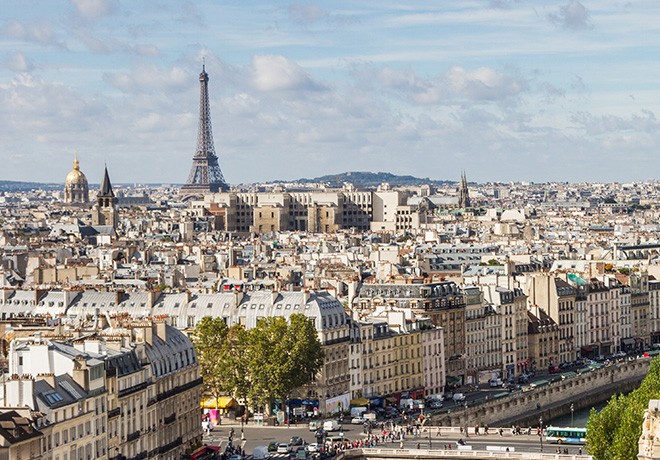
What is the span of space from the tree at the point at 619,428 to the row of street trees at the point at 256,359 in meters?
17.4

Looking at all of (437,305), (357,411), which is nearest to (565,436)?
(357,411)

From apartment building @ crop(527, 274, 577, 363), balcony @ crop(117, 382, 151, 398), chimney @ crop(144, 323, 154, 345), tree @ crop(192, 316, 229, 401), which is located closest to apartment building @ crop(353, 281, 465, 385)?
apartment building @ crop(527, 274, 577, 363)

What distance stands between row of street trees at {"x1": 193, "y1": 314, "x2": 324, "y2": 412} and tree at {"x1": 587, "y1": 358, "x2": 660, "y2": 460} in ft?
57.2

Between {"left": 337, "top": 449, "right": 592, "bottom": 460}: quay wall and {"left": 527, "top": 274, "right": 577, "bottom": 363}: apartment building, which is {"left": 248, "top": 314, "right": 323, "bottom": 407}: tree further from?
{"left": 527, "top": 274, "right": 577, "bottom": 363}: apartment building

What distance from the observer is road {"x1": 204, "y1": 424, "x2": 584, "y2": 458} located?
6347 centimetres

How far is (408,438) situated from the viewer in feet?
217

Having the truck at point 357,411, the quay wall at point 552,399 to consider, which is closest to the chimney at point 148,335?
the truck at point 357,411

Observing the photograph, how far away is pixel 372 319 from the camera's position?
261ft

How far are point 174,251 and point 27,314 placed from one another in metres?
61.4

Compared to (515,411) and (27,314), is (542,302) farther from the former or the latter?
(27,314)

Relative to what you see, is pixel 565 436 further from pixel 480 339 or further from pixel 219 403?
pixel 480 339

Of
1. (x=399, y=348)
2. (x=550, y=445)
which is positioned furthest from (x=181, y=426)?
(x=399, y=348)

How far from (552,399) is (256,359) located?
18361 millimetres

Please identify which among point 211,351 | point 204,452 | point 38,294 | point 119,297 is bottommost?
point 204,452
